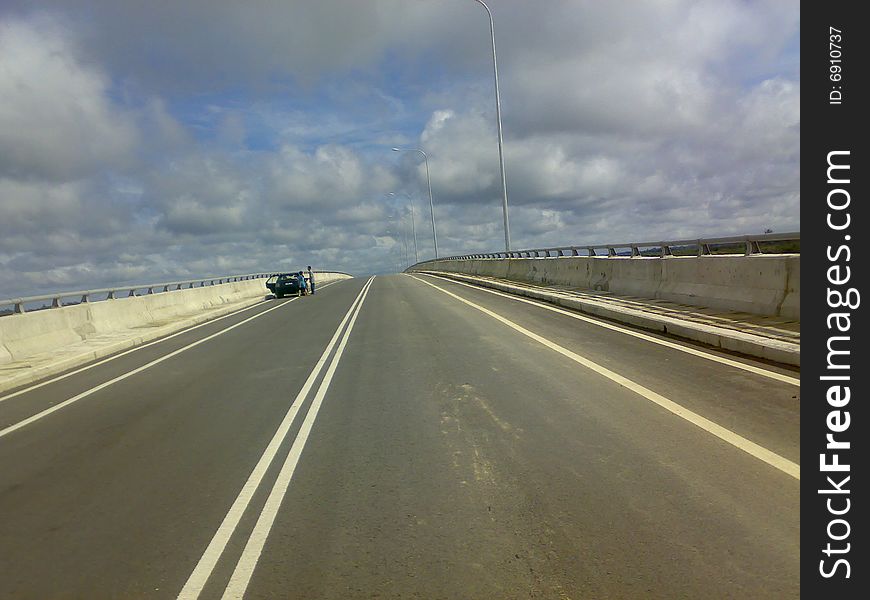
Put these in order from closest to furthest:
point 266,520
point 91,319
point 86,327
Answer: point 266,520 < point 86,327 < point 91,319

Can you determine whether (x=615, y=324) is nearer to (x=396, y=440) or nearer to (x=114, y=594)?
(x=396, y=440)

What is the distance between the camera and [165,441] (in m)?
6.90

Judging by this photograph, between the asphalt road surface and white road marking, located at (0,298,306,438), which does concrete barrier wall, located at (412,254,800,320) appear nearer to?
the asphalt road surface

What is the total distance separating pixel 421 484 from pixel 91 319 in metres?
16.8

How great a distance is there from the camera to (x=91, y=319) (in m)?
18.5

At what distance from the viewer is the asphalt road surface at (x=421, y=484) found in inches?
147

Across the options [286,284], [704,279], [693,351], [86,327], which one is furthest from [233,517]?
[286,284]

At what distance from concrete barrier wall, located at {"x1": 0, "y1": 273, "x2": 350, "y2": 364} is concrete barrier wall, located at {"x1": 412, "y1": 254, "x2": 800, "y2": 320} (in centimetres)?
1492

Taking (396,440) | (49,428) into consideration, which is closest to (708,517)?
(396,440)

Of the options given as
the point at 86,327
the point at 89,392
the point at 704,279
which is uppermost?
the point at 704,279

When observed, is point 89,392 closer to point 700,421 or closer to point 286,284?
point 700,421

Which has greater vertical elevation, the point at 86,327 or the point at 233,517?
the point at 86,327

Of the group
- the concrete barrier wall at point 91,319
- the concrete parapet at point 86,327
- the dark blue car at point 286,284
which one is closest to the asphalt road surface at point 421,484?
the concrete parapet at point 86,327
